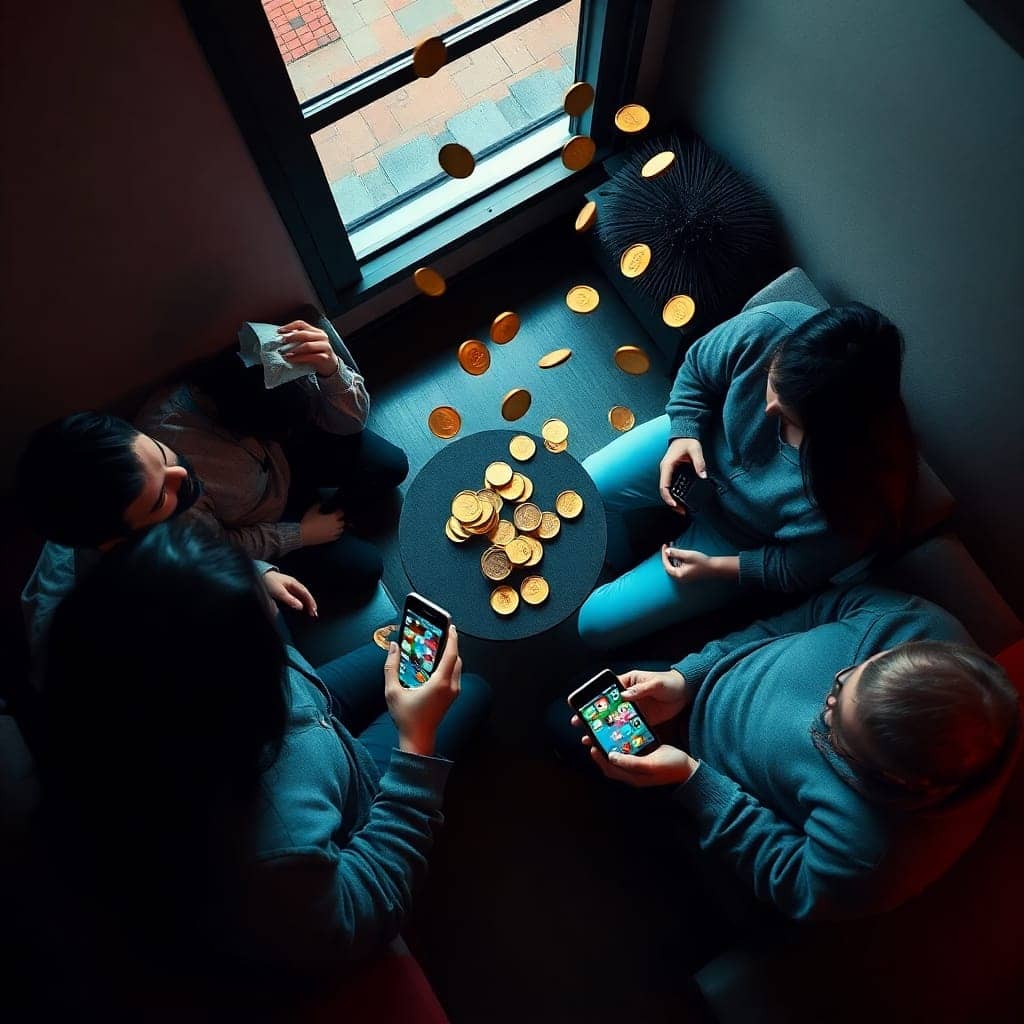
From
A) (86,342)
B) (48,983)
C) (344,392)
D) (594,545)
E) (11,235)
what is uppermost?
(11,235)

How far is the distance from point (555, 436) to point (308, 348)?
788 millimetres

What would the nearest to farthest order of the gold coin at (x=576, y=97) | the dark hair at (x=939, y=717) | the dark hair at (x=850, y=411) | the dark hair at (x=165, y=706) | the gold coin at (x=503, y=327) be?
the dark hair at (x=165, y=706), the dark hair at (x=939, y=717), the dark hair at (x=850, y=411), the gold coin at (x=576, y=97), the gold coin at (x=503, y=327)

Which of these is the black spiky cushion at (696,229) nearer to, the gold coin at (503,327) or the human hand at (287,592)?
the gold coin at (503,327)

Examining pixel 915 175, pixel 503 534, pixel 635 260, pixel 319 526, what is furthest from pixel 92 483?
pixel 915 175

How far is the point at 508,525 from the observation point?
2.22 meters

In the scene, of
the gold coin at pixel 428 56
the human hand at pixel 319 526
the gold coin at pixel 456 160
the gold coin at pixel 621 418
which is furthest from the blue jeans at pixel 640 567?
the gold coin at pixel 428 56

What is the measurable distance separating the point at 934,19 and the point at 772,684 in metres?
1.61

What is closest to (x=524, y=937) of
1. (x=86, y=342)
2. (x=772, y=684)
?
(x=772, y=684)

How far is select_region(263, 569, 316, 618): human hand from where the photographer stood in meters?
2.01

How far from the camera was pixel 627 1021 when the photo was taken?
7.09 ft

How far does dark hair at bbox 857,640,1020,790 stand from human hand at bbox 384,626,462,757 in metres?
0.92

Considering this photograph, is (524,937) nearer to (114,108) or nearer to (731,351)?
(731,351)

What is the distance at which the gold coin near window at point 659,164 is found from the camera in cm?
238

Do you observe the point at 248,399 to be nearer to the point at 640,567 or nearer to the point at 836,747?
the point at 640,567
